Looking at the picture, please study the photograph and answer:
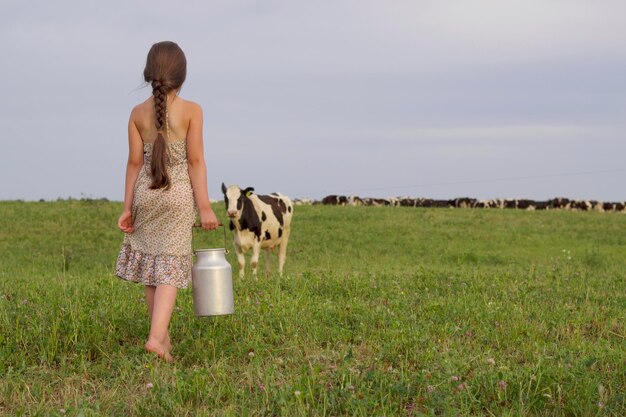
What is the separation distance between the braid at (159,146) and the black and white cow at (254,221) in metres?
9.21

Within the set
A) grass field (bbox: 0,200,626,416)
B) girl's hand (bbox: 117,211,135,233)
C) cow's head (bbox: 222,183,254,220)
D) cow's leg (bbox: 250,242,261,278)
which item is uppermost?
cow's head (bbox: 222,183,254,220)

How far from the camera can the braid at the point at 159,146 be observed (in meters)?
7.43

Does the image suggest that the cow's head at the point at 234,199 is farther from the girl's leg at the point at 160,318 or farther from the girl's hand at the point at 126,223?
the girl's leg at the point at 160,318

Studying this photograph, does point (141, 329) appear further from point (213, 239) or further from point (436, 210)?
point (436, 210)

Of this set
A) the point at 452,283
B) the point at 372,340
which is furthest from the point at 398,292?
the point at 372,340

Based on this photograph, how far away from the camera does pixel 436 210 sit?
39.1 m

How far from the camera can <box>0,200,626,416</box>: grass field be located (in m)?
6.31

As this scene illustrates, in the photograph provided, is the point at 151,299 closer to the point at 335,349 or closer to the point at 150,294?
the point at 150,294

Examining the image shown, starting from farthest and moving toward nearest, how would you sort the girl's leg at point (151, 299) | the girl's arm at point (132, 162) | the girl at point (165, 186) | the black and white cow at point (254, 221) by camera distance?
the black and white cow at point (254, 221) → the girl's leg at point (151, 299) → the girl's arm at point (132, 162) → the girl at point (165, 186)

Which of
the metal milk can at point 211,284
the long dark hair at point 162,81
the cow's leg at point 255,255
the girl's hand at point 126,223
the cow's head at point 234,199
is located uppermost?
the long dark hair at point 162,81

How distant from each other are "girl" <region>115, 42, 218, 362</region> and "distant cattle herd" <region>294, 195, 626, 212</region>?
4359 cm

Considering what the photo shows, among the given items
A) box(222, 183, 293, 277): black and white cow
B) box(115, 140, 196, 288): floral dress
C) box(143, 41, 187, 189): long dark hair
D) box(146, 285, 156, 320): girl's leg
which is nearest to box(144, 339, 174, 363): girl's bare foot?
box(146, 285, 156, 320): girl's leg

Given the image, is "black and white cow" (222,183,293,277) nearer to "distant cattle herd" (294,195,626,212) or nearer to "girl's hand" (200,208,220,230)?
"girl's hand" (200,208,220,230)

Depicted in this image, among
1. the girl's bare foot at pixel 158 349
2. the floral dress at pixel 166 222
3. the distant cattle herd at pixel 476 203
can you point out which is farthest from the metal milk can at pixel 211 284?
the distant cattle herd at pixel 476 203
